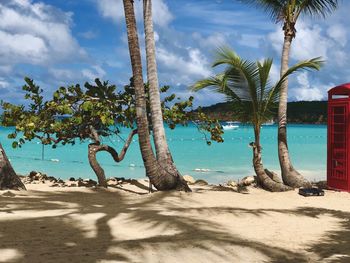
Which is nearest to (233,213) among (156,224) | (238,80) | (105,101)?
(156,224)

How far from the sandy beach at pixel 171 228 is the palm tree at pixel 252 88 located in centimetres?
166

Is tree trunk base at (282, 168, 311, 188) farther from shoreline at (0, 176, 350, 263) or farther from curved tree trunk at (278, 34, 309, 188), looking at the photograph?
shoreline at (0, 176, 350, 263)

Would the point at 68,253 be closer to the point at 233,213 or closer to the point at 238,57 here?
the point at 233,213

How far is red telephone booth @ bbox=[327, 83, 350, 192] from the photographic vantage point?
11.4m

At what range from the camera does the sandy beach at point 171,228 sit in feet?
18.8

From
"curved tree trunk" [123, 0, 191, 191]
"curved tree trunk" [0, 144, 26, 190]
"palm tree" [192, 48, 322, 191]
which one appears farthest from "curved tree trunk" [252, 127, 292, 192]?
"curved tree trunk" [0, 144, 26, 190]

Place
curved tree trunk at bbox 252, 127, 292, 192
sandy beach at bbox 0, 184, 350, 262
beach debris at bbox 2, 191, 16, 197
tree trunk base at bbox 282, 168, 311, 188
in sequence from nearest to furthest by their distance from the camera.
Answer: sandy beach at bbox 0, 184, 350, 262
beach debris at bbox 2, 191, 16, 197
curved tree trunk at bbox 252, 127, 292, 192
tree trunk base at bbox 282, 168, 311, 188

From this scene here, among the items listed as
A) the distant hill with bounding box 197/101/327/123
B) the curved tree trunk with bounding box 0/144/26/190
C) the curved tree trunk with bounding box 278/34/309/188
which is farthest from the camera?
the distant hill with bounding box 197/101/327/123

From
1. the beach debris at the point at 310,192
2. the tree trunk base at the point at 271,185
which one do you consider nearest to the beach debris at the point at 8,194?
the tree trunk base at the point at 271,185

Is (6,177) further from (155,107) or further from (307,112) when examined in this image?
(307,112)

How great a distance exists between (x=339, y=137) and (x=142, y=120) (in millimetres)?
4612

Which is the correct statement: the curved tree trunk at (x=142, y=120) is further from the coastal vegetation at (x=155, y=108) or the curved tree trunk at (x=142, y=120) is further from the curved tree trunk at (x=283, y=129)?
the curved tree trunk at (x=283, y=129)

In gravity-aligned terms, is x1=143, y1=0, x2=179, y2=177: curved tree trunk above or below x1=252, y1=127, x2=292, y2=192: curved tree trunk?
above

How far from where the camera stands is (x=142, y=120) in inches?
438
